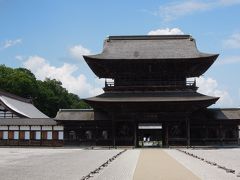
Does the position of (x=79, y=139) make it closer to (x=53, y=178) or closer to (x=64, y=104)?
(x=53, y=178)

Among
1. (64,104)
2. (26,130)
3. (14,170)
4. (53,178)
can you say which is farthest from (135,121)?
(64,104)

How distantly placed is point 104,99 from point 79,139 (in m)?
6.56

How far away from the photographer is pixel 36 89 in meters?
98.9

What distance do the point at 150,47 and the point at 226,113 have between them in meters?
11.9

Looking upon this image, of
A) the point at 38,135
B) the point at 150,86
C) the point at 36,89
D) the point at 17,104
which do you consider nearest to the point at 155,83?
the point at 150,86

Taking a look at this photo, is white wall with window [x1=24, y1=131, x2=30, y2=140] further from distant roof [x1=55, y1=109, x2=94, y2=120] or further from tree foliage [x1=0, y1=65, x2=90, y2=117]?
tree foliage [x1=0, y1=65, x2=90, y2=117]

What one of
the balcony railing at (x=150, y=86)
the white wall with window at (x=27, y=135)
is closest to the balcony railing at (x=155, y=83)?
the balcony railing at (x=150, y=86)

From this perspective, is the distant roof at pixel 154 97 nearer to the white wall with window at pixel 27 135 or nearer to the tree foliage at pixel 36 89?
the white wall with window at pixel 27 135

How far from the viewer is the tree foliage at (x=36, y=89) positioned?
308 feet

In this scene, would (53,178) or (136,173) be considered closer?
(53,178)

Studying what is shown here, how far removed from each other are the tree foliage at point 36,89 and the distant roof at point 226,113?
5395 centimetres

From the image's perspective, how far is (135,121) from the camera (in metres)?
48.9

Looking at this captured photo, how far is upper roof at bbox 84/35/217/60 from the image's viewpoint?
5025 cm

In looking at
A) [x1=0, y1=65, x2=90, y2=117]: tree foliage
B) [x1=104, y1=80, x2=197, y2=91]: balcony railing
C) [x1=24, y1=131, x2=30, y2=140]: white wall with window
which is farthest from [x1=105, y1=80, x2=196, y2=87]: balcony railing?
[x1=0, y1=65, x2=90, y2=117]: tree foliage
